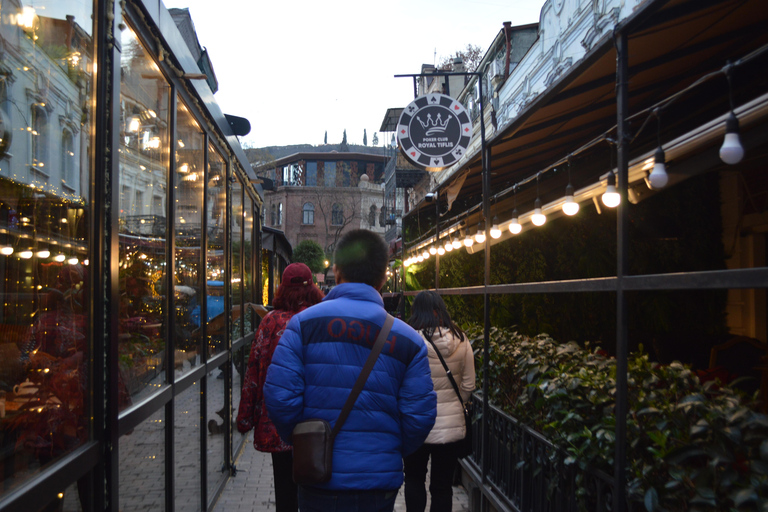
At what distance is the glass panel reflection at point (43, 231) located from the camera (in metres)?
1.98

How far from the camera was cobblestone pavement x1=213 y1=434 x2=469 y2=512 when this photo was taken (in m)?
5.30

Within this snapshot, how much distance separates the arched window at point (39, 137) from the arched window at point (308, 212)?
175 feet

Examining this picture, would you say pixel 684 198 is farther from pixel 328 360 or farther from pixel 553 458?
pixel 328 360

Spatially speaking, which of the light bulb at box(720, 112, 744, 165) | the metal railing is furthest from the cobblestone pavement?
the light bulb at box(720, 112, 744, 165)

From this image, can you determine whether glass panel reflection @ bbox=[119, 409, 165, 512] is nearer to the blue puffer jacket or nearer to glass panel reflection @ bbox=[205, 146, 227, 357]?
the blue puffer jacket

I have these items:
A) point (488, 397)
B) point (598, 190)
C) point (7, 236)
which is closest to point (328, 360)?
point (7, 236)

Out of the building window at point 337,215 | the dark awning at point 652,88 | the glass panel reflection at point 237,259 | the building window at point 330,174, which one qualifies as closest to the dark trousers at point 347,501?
the dark awning at point 652,88

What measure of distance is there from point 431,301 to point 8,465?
2902mm

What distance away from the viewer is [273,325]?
3850 millimetres

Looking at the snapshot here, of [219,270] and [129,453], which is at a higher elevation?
[219,270]

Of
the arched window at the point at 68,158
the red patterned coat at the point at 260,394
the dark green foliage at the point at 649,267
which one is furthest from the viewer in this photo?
the dark green foliage at the point at 649,267

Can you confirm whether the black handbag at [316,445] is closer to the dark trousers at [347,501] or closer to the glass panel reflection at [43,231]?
the dark trousers at [347,501]

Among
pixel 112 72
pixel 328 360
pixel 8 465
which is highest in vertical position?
pixel 112 72

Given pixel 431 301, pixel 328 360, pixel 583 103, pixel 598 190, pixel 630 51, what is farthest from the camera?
pixel 431 301
